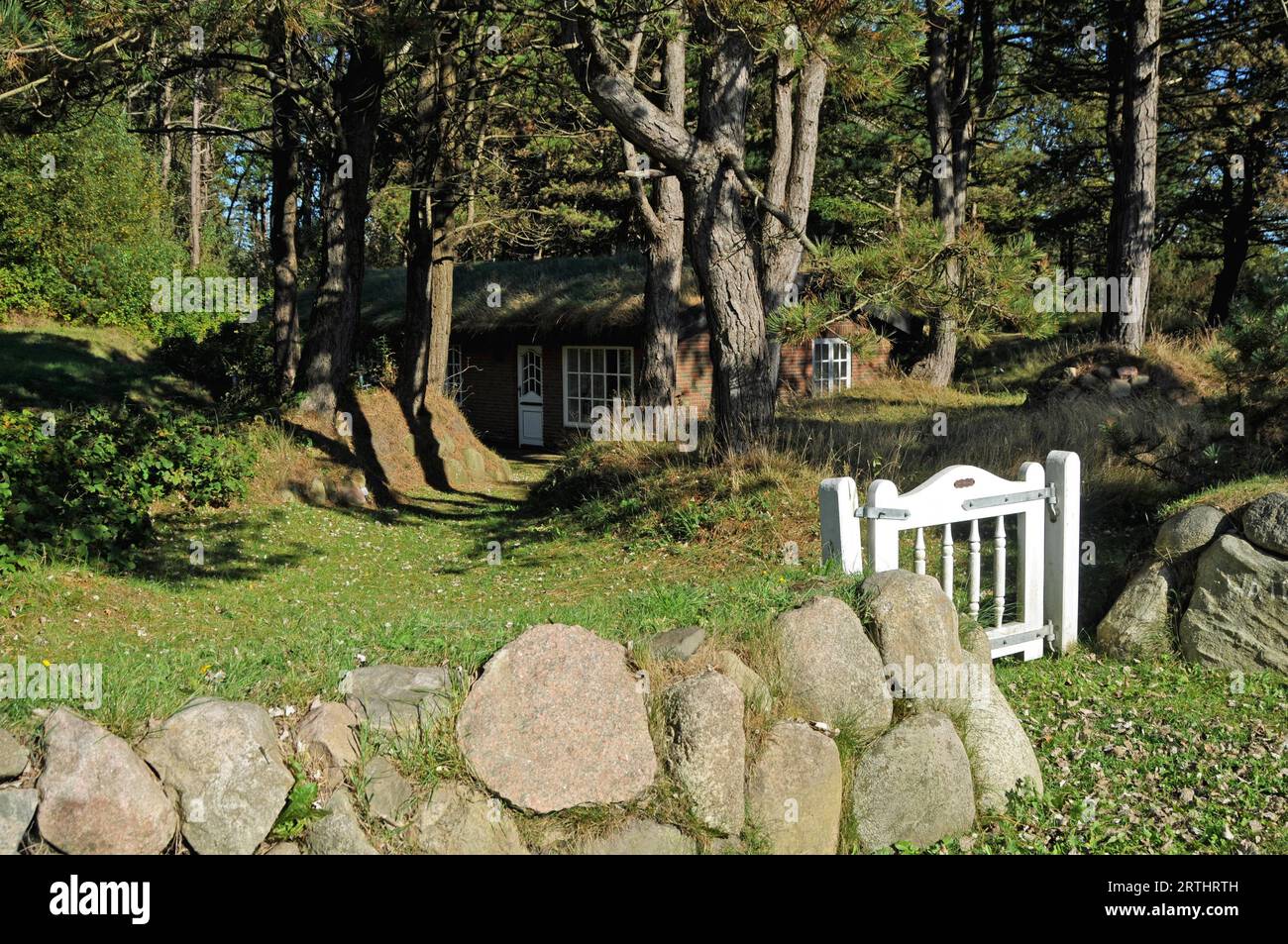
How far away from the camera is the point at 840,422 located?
46.5 ft

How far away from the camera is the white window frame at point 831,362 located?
85.1 feet

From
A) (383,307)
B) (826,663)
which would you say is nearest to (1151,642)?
(826,663)

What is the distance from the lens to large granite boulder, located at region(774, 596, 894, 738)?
16.9 ft

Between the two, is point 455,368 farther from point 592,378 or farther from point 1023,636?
point 1023,636

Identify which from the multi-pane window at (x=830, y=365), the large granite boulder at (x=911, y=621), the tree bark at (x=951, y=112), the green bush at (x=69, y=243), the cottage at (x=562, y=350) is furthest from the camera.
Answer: the multi-pane window at (x=830, y=365)

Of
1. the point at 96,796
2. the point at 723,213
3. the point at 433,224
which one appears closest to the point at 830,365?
the point at 433,224

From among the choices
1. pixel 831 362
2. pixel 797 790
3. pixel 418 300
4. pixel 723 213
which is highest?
pixel 723 213

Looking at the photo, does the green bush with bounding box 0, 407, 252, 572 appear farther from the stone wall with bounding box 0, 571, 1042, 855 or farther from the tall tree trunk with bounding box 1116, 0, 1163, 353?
the tall tree trunk with bounding box 1116, 0, 1163, 353

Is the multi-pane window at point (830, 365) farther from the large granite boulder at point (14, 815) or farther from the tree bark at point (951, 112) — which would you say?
the large granite boulder at point (14, 815)

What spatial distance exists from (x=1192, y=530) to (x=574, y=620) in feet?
15.3

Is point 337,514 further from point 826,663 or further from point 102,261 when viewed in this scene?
point 102,261

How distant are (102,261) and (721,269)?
16.0 m

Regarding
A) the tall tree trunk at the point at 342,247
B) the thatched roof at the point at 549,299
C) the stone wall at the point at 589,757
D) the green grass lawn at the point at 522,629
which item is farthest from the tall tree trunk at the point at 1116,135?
the stone wall at the point at 589,757

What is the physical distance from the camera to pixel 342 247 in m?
15.6
